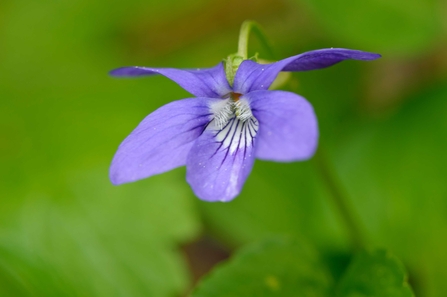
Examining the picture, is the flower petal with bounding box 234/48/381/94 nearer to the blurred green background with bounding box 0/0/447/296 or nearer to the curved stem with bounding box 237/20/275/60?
the curved stem with bounding box 237/20/275/60

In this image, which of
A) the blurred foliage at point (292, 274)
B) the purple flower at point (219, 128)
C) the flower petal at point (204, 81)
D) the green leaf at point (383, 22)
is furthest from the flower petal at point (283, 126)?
the green leaf at point (383, 22)

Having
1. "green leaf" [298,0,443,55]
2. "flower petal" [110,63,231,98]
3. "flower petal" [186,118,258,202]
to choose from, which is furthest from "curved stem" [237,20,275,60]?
"green leaf" [298,0,443,55]

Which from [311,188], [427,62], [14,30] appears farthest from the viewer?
[14,30]

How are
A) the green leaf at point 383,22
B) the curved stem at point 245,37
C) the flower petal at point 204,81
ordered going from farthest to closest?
the green leaf at point 383,22 < the curved stem at point 245,37 < the flower petal at point 204,81

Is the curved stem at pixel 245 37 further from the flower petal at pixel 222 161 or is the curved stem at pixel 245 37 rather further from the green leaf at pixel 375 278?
the green leaf at pixel 375 278

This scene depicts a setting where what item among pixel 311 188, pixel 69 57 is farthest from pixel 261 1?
pixel 311 188

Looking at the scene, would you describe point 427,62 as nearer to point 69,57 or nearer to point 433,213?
point 433,213
